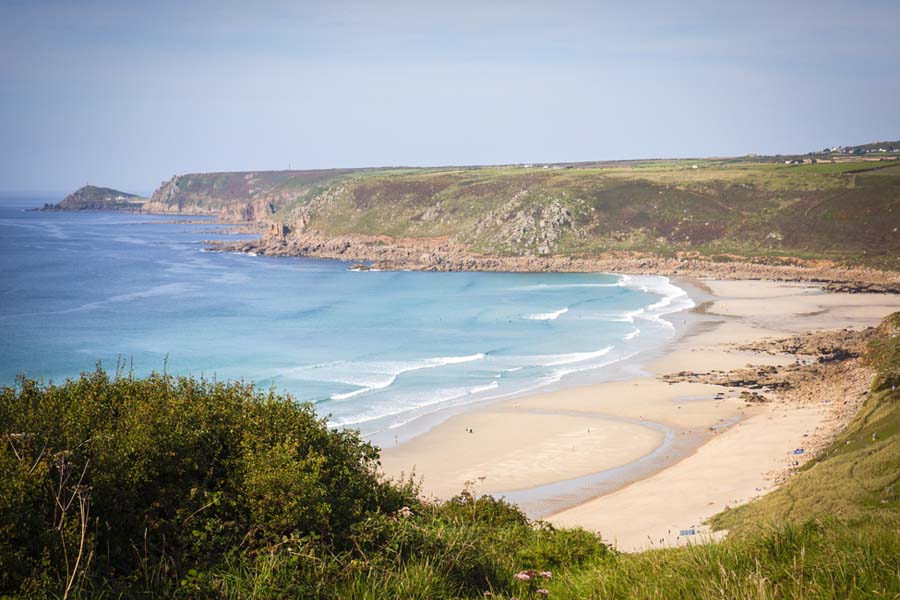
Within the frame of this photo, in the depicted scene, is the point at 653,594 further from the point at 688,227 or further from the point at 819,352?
the point at 688,227

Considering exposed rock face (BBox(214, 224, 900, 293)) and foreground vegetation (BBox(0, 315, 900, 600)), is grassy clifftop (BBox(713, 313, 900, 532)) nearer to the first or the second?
foreground vegetation (BBox(0, 315, 900, 600))

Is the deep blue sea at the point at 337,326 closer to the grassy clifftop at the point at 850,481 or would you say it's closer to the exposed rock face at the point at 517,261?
the exposed rock face at the point at 517,261

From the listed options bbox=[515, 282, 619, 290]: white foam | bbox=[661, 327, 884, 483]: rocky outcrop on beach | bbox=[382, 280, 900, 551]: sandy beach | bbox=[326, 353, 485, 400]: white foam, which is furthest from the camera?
bbox=[515, 282, 619, 290]: white foam

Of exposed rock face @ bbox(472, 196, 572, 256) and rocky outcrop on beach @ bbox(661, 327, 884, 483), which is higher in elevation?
exposed rock face @ bbox(472, 196, 572, 256)

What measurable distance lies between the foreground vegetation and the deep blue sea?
700 inches

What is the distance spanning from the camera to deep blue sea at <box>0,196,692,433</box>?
161ft

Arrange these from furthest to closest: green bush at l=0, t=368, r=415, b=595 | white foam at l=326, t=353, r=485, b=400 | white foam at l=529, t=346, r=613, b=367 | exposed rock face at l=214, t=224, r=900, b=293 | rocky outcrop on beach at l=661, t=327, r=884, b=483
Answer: exposed rock face at l=214, t=224, r=900, b=293
white foam at l=529, t=346, r=613, b=367
white foam at l=326, t=353, r=485, b=400
rocky outcrop on beach at l=661, t=327, r=884, b=483
green bush at l=0, t=368, r=415, b=595

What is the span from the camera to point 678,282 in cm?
10025

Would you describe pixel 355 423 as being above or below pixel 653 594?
below

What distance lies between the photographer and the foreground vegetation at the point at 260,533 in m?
8.12

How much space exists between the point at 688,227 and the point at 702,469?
9803cm

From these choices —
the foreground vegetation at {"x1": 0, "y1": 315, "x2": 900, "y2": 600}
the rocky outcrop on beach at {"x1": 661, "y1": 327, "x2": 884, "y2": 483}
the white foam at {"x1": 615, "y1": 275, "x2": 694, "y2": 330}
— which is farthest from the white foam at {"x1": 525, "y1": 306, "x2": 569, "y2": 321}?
the foreground vegetation at {"x1": 0, "y1": 315, "x2": 900, "y2": 600}

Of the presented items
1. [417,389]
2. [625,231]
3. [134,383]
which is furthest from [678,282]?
[134,383]

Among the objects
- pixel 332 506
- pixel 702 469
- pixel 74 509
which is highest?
pixel 74 509
